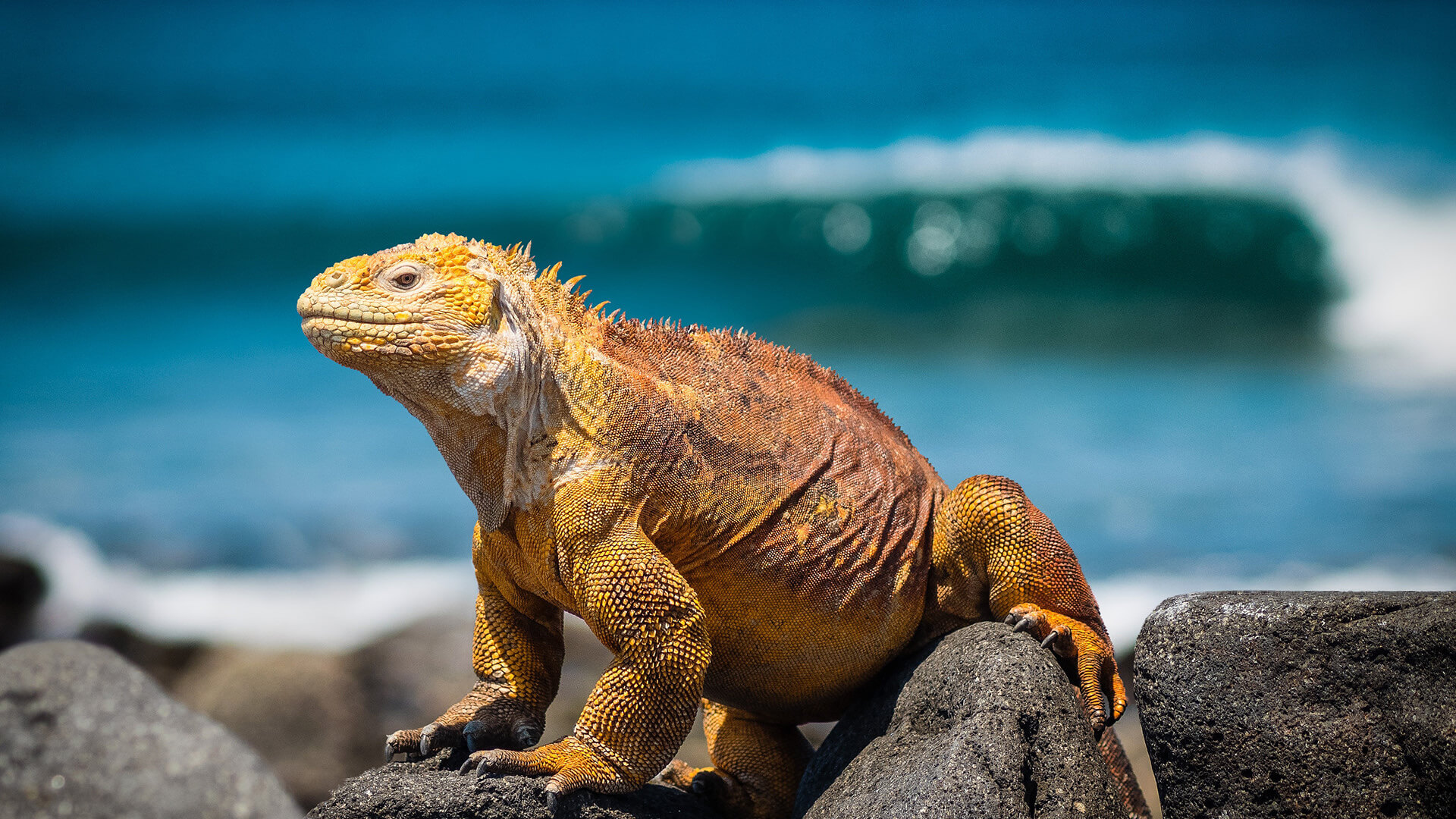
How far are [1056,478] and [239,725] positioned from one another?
9.87m

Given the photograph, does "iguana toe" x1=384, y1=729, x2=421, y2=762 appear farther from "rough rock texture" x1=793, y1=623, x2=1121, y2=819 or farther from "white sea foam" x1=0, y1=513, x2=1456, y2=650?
"white sea foam" x1=0, y1=513, x2=1456, y2=650

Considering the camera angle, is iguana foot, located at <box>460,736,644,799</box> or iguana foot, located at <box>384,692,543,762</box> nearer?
iguana foot, located at <box>460,736,644,799</box>

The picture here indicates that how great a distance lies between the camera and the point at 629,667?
407cm

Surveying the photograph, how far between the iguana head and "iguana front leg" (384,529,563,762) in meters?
0.84

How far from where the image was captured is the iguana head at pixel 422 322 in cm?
388

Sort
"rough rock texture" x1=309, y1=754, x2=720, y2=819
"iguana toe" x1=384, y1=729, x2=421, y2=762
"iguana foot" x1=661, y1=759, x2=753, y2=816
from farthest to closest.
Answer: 1. "iguana foot" x1=661, y1=759, x2=753, y2=816
2. "iguana toe" x1=384, y1=729, x2=421, y2=762
3. "rough rock texture" x1=309, y1=754, x2=720, y2=819

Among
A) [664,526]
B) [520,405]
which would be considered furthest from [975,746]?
[520,405]

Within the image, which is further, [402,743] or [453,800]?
[402,743]

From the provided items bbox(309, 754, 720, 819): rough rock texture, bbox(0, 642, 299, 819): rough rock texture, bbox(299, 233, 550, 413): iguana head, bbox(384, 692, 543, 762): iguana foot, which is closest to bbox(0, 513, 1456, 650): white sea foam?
bbox(384, 692, 543, 762): iguana foot

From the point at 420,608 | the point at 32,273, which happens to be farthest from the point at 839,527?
the point at 32,273

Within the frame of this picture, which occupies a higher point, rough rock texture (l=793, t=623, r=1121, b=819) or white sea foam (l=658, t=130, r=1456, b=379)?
white sea foam (l=658, t=130, r=1456, b=379)

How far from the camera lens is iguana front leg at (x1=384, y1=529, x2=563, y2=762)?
4.57m

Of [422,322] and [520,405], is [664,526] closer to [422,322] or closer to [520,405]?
[520,405]

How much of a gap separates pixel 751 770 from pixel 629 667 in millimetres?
A: 1454
